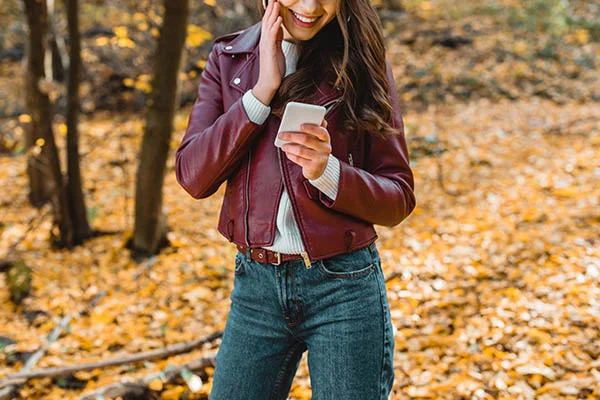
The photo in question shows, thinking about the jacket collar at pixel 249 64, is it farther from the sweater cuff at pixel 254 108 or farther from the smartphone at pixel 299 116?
the smartphone at pixel 299 116

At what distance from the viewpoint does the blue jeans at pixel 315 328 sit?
1468 millimetres

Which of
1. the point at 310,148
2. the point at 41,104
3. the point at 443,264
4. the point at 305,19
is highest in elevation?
the point at 305,19

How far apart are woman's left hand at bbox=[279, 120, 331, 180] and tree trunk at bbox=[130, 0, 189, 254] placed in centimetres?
372

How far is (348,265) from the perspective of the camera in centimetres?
150

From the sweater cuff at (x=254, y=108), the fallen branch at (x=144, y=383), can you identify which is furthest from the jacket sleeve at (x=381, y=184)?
the fallen branch at (x=144, y=383)

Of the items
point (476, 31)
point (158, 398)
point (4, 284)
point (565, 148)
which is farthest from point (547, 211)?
point (476, 31)

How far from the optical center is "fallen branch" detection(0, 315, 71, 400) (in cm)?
312

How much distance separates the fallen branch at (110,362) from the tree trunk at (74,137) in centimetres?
248

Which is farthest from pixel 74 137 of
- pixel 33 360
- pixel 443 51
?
pixel 443 51

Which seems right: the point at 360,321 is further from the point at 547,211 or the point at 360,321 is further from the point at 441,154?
the point at 441,154

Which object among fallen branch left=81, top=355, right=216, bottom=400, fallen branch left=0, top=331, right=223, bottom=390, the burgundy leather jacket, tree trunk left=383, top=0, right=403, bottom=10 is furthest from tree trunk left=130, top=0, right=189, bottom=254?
tree trunk left=383, top=0, right=403, bottom=10

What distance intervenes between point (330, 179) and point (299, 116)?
20 centimetres

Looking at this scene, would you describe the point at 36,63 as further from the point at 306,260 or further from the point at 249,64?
the point at 306,260

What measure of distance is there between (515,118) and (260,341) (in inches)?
292
